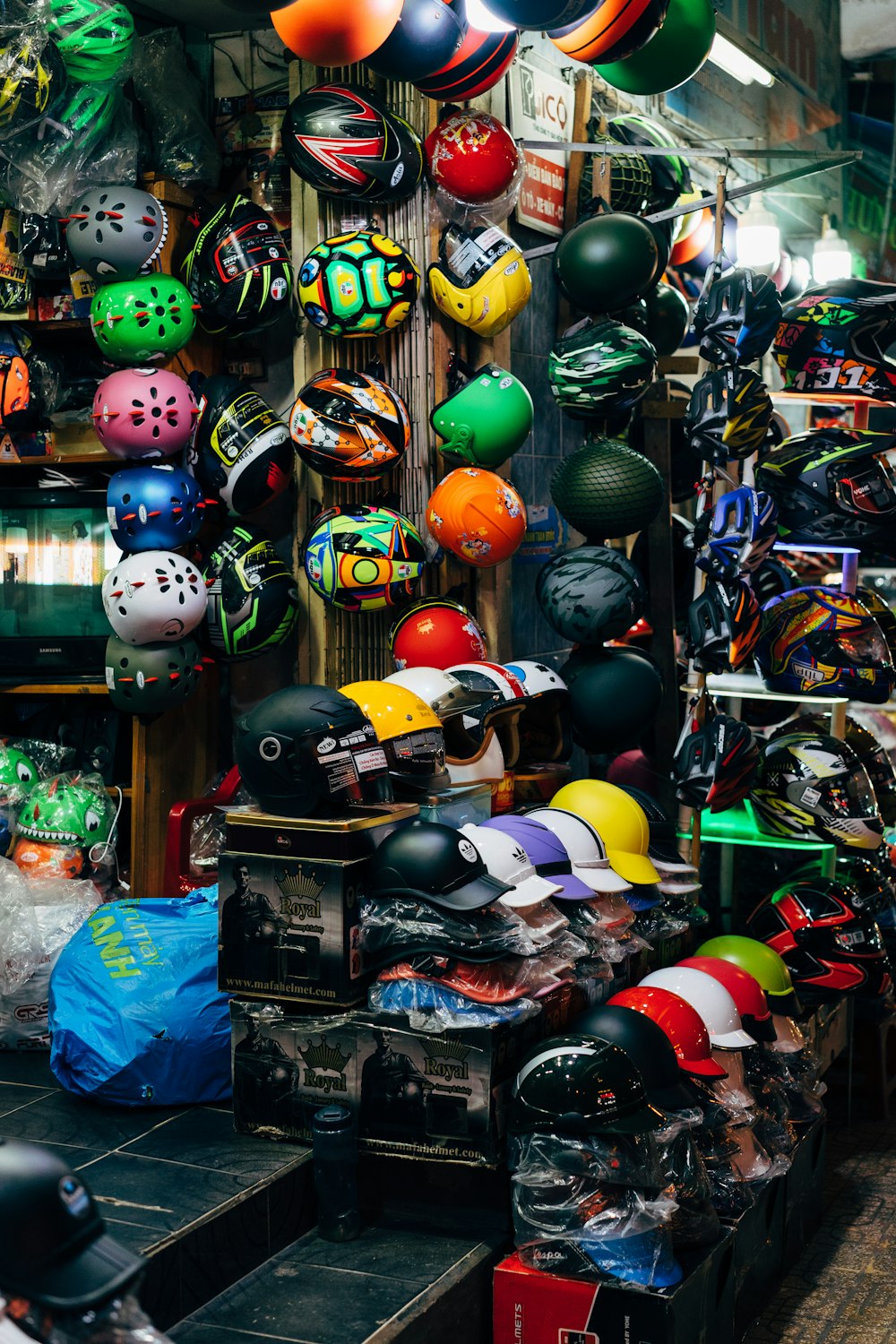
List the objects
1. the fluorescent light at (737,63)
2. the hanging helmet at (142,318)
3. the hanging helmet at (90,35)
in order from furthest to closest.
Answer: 1. the fluorescent light at (737,63)
2. the hanging helmet at (142,318)
3. the hanging helmet at (90,35)

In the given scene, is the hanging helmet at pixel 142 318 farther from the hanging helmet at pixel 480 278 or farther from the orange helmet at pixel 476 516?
the orange helmet at pixel 476 516

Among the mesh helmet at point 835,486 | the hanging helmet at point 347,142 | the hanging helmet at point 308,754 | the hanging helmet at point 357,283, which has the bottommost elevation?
the hanging helmet at point 308,754

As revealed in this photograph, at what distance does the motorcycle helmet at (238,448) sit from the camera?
4.64 m

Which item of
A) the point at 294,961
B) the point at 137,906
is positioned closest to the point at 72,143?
the point at 137,906

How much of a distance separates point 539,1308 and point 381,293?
2.91 m

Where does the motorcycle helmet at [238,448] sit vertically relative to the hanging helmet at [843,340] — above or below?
below

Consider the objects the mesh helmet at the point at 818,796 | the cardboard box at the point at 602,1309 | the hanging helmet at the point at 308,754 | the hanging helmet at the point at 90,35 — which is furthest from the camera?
the mesh helmet at the point at 818,796

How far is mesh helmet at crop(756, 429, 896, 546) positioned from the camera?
5090 mm

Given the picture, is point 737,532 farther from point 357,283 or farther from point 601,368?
point 357,283

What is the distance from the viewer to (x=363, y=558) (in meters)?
4.54

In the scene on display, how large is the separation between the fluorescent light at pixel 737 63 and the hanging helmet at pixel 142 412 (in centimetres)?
338

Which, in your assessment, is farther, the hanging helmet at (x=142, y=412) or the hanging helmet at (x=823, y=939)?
the hanging helmet at (x=823, y=939)

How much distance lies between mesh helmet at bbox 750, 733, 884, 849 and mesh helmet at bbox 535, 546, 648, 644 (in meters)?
0.74

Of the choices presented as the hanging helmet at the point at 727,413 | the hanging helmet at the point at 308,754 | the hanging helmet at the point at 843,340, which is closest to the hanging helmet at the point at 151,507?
the hanging helmet at the point at 308,754
